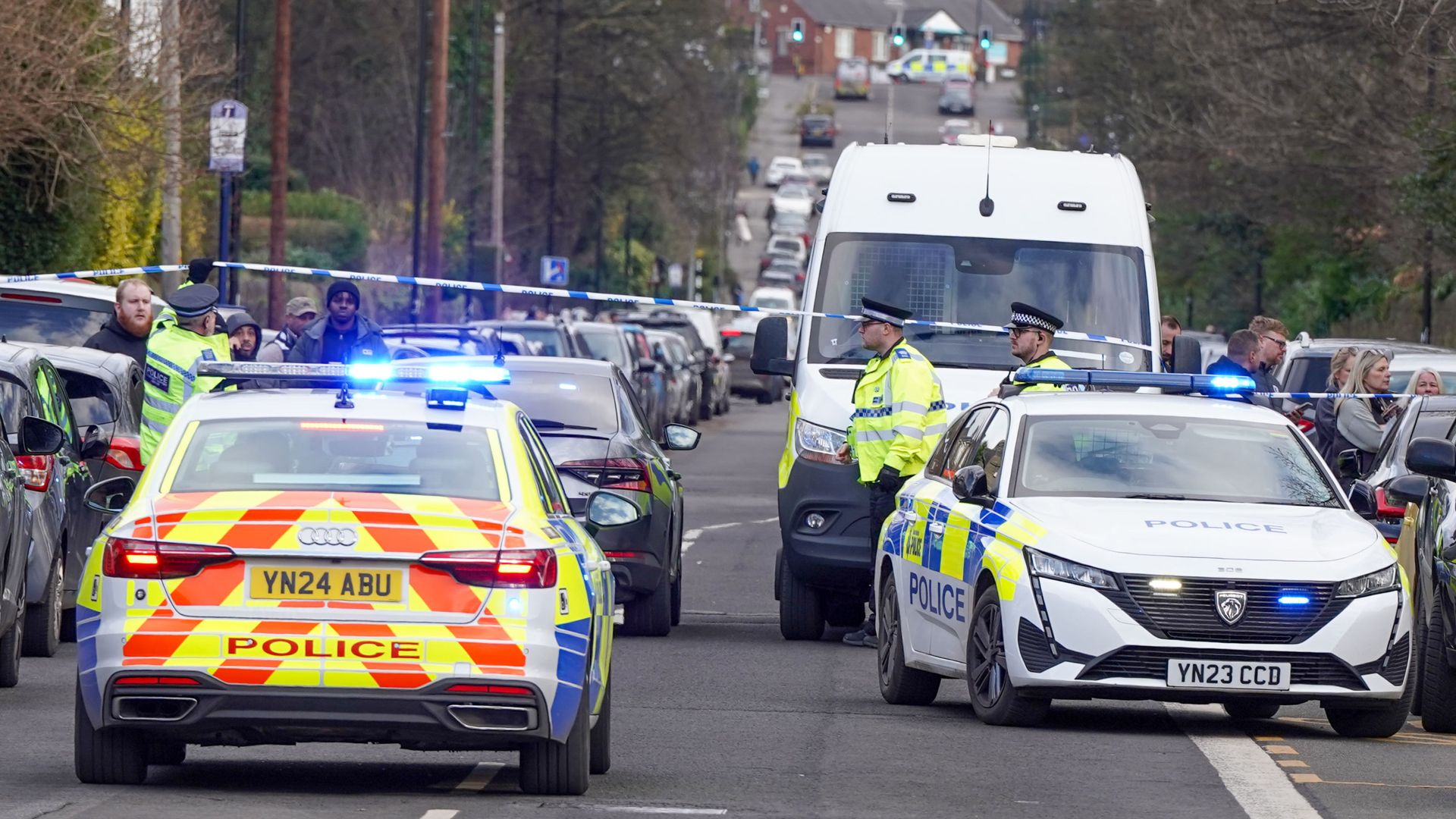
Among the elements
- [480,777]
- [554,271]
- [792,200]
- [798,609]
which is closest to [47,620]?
[798,609]

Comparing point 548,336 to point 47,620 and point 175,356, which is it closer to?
point 175,356

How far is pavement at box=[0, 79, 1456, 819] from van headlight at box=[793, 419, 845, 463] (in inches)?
54.6

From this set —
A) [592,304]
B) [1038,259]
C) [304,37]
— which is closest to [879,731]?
[1038,259]

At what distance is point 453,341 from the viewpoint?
76.8ft

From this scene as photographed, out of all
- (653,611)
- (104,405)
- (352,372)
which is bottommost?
(653,611)

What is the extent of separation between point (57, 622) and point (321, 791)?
4.98 m

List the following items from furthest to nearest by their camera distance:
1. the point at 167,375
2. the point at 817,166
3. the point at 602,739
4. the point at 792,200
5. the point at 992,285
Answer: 1. the point at 817,166
2. the point at 792,200
3. the point at 992,285
4. the point at 167,375
5. the point at 602,739

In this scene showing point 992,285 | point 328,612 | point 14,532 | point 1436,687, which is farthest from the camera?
point 992,285

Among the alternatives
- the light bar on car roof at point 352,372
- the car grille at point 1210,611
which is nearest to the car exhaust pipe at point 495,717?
the light bar on car roof at point 352,372

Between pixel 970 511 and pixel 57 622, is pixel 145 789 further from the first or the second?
pixel 57 622

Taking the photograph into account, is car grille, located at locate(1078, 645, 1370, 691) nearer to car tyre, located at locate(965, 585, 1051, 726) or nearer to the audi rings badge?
car tyre, located at locate(965, 585, 1051, 726)

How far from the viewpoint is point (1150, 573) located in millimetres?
10805

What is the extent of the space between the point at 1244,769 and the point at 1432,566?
2.06m

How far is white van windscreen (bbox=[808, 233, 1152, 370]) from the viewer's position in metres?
16.0
